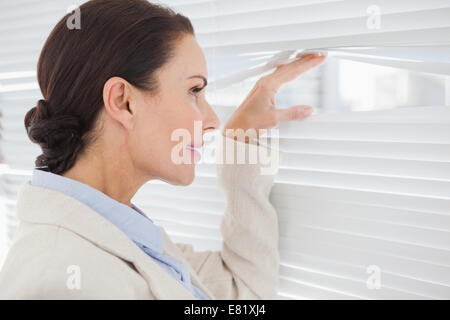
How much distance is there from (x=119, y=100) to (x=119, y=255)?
29cm

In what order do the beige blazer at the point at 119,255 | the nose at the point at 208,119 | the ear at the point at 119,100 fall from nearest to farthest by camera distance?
the beige blazer at the point at 119,255
the ear at the point at 119,100
the nose at the point at 208,119

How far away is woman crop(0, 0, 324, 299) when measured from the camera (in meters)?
0.69

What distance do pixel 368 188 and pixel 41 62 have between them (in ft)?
2.37

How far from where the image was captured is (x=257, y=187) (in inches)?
36.7

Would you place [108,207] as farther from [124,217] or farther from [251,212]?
[251,212]

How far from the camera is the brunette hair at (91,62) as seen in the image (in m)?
0.76

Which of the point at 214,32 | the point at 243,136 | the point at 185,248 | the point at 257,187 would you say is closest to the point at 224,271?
the point at 185,248

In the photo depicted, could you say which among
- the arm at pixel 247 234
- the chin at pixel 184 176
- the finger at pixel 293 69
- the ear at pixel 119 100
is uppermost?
the finger at pixel 293 69

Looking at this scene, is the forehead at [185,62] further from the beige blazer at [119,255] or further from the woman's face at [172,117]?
the beige blazer at [119,255]

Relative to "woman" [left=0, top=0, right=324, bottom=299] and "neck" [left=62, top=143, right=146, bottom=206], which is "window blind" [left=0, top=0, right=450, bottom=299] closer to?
"woman" [left=0, top=0, right=324, bottom=299]

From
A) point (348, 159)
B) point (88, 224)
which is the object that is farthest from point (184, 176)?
point (348, 159)

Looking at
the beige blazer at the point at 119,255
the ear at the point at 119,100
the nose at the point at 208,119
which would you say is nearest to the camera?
the beige blazer at the point at 119,255

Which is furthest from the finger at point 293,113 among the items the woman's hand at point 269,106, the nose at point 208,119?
the nose at point 208,119

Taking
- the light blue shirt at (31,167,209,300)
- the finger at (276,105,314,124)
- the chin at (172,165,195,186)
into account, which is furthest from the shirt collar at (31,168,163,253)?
the finger at (276,105,314,124)
